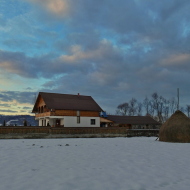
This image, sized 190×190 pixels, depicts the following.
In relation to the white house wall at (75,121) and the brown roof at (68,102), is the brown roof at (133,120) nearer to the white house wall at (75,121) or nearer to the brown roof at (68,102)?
the brown roof at (68,102)

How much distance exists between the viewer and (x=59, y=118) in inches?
1752

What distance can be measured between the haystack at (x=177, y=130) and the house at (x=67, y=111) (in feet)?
76.0

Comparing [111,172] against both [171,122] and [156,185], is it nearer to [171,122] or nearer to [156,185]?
[156,185]

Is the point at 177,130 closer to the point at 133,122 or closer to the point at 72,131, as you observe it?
the point at 72,131

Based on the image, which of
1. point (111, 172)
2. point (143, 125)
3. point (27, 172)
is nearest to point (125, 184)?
point (111, 172)

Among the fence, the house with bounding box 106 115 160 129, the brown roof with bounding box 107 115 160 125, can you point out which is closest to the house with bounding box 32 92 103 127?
the fence

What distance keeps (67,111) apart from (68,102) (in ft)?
8.42

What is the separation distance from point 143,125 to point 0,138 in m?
39.0

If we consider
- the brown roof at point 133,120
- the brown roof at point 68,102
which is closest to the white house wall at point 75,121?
the brown roof at point 68,102

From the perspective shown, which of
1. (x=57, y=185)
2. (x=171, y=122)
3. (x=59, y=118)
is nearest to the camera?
(x=57, y=185)

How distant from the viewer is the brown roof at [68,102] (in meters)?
43.6

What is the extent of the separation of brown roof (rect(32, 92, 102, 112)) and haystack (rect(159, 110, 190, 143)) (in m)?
23.5

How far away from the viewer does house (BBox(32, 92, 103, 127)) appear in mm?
43188

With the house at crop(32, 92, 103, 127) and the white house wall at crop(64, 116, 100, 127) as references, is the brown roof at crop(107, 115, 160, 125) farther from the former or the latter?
the white house wall at crop(64, 116, 100, 127)
